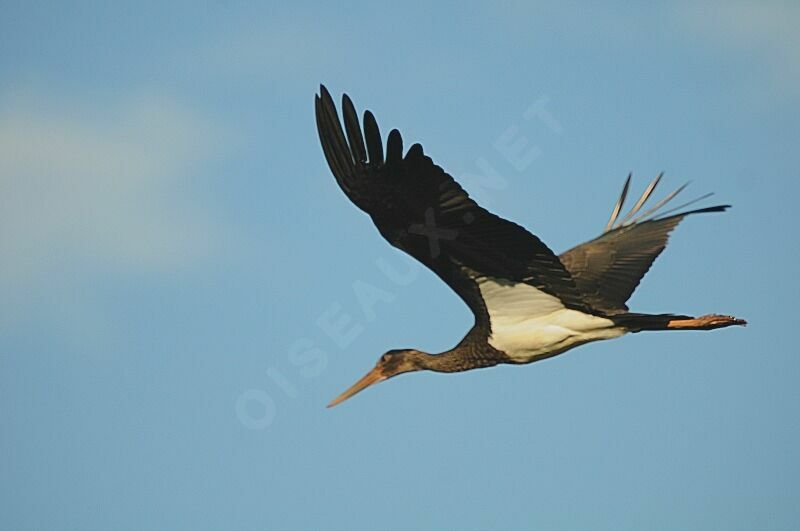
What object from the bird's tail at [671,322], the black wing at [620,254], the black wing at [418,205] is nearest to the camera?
the black wing at [418,205]

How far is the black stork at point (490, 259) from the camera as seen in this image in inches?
464

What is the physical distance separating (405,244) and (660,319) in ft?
10.1

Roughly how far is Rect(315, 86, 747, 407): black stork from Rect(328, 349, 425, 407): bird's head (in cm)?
1

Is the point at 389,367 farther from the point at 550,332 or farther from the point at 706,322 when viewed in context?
the point at 706,322

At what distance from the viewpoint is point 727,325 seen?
14.3 meters

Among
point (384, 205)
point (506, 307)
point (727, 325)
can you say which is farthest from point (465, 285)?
point (727, 325)

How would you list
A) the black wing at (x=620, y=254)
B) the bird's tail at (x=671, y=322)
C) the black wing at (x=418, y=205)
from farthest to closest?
the black wing at (x=620, y=254) → the bird's tail at (x=671, y=322) → the black wing at (x=418, y=205)

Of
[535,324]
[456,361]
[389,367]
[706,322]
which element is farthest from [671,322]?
[389,367]

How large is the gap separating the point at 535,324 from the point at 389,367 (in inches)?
84.2

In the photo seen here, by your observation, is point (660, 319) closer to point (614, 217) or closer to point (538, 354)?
point (538, 354)

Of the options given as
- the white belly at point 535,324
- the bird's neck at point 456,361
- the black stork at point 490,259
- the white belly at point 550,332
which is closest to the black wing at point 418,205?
the black stork at point 490,259

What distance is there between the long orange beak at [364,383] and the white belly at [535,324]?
5.76 ft

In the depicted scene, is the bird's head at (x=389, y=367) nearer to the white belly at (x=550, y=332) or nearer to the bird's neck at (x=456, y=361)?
the bird's neck at (x=456, y=361)

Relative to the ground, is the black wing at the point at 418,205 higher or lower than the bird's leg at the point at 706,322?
higher
